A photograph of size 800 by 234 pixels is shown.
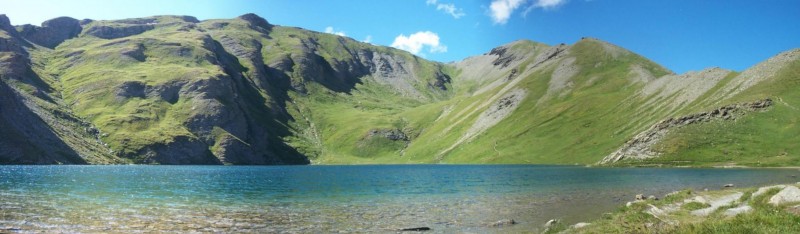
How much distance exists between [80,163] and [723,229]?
20811 cm

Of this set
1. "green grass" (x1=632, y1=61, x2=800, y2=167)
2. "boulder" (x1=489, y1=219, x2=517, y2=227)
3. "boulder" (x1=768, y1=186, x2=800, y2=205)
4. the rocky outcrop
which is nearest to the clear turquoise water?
"boulder" (x1=489, y1=219, x2=517, y2=227)

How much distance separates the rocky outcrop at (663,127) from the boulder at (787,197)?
134845mm

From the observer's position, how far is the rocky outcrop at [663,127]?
156 metres

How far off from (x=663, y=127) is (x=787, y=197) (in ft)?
493

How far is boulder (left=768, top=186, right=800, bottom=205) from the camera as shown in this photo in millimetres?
27859

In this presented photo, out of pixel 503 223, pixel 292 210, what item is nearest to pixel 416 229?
pixel 503 223

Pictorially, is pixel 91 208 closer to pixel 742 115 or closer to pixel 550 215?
pixel 550 215

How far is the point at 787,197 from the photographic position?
2853 centimetres

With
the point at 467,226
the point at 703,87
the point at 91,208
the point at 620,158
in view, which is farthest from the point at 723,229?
the point at 703,87

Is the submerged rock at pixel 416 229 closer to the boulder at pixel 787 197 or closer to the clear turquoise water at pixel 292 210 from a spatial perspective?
the clear turquoise water at pixel 292 210

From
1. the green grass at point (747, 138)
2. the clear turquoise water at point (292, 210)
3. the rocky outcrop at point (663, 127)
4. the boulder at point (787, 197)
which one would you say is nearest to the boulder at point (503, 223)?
the clear turquoise water at point (292, 210)

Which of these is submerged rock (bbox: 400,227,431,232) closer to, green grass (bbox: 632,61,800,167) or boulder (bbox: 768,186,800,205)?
boulder (bbox: 768,186,800,205)

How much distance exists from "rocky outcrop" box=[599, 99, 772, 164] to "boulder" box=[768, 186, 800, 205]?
13485 centimetres

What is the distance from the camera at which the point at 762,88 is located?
545ft
